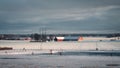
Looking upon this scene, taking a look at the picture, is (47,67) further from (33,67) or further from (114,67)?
(114,67)

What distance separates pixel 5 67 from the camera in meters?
25.4

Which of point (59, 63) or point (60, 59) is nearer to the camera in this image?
point (59, 63)

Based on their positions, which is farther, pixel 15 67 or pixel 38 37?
pixel 38 37

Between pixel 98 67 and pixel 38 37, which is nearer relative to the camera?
pixel 98 67

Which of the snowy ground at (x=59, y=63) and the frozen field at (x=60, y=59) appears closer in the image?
the snowy ground at (x=59, y=63)

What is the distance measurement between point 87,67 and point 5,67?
22.1 feet

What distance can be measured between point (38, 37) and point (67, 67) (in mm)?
168791

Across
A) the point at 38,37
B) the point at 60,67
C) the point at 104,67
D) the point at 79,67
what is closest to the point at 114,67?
the point at 104,67

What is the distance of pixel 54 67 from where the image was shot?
25.6 m

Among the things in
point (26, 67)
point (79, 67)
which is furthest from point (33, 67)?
point (79, 67)

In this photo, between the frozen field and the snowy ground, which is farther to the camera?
the frozen field

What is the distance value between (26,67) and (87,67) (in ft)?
16.4

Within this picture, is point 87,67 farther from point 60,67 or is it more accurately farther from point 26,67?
point 26,67

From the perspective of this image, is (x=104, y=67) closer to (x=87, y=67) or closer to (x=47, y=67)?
(x=87, y=67)
